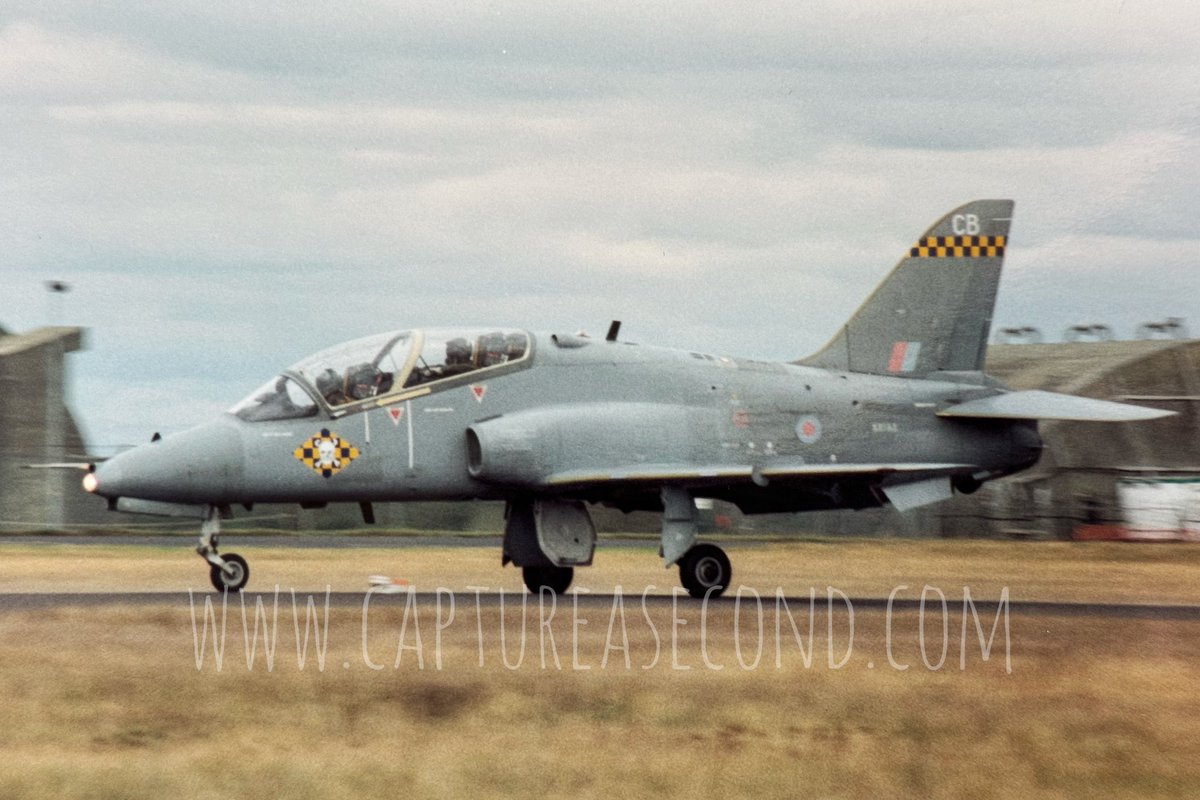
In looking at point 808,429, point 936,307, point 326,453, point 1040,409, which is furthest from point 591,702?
point 936,307

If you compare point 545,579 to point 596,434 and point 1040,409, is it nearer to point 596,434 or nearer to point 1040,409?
point 596,434

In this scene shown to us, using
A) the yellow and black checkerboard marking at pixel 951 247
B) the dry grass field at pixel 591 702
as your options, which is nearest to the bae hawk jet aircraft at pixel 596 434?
the yellow and black checkerboard marking at pixel 951 247

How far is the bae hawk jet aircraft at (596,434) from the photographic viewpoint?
55.9ft

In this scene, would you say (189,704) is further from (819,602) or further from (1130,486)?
(1130,486)

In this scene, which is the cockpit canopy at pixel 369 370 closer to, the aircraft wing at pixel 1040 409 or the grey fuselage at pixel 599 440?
the grey fuselage at pixel 599 440

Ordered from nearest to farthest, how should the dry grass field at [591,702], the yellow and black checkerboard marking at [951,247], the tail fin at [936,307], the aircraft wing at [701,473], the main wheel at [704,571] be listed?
the dry grass field at [591,702] < the aircraft wing at [701,473] < the main wheel at [704,571] < the tail fin at [936,307] < the yellow and black checkerboard marking at [951,247]

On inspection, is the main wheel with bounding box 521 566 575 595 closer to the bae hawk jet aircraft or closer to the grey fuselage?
the bae hawk jet aircraft

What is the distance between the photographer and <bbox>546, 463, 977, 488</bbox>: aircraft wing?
17.6m

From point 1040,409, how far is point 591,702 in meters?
9.96

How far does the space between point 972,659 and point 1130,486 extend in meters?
23.1

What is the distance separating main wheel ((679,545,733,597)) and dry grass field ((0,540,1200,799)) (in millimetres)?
1569

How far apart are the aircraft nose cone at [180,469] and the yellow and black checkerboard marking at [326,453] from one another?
66 centimetres

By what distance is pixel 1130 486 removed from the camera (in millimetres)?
34656

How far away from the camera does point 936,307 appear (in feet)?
67.2
